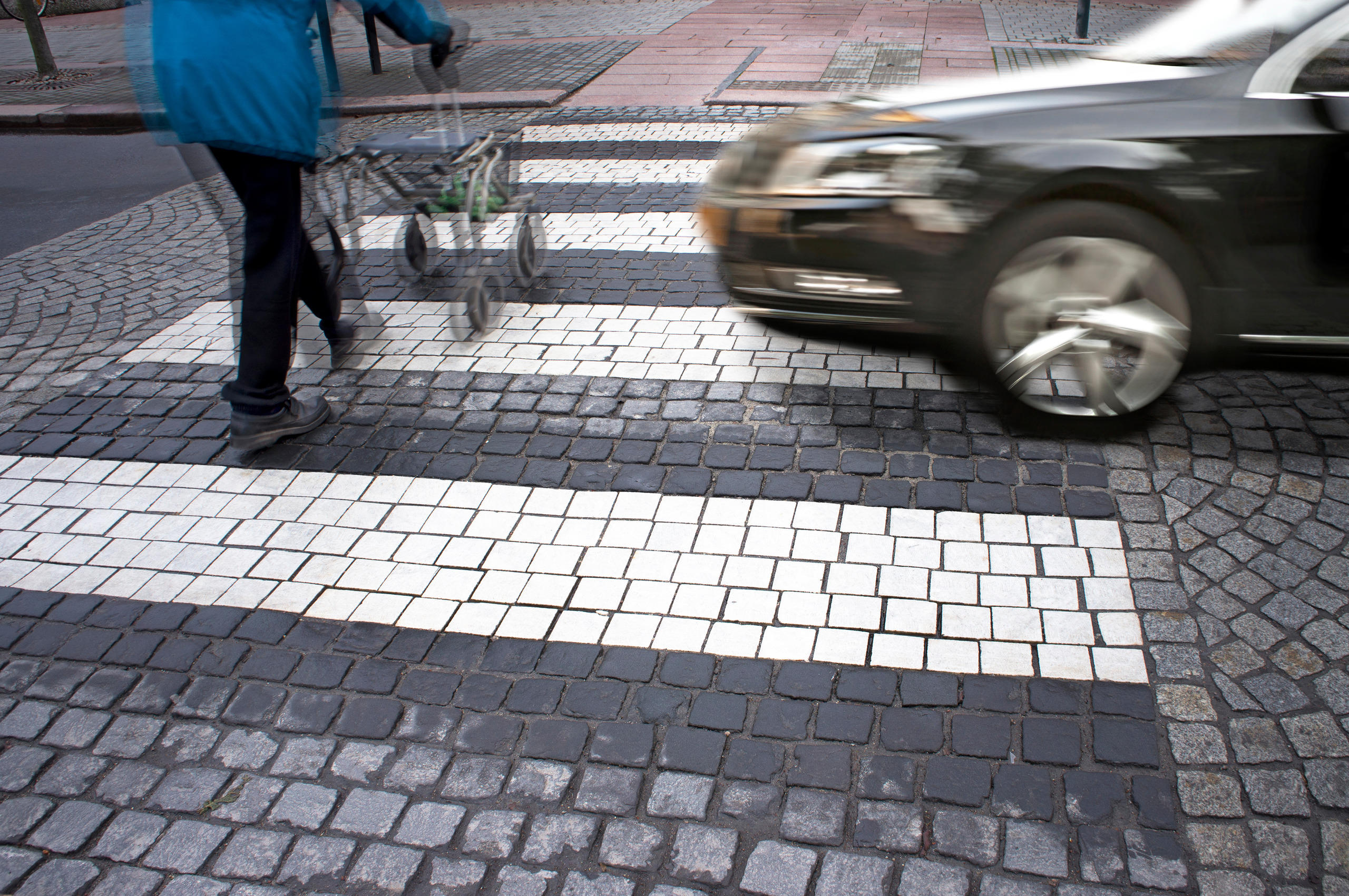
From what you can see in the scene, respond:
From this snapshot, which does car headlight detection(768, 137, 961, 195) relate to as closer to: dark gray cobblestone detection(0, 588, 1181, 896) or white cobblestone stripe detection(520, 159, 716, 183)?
dark gray cobblestone detection(0, 588, 1181, 896)

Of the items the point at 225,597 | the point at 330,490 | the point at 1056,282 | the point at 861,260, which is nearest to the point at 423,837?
the point at 225,597

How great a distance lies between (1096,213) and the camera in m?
3.53

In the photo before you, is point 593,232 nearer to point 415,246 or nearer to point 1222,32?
point 415,246

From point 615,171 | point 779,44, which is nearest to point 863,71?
point 779,44

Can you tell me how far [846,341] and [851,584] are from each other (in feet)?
4.43

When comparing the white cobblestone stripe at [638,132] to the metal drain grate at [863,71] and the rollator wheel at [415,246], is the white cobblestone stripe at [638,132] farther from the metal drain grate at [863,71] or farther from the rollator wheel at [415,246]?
the rollator wheel at [415,246]

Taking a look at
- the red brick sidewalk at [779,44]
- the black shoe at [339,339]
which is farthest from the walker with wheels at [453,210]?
the red brick sidewalk at [779,44]

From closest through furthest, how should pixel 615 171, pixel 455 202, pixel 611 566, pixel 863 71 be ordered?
1. pixel 611 566
2. pixel 455 202
3. pixel 615 171
4. pixel 863 71

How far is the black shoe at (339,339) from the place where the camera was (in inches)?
192

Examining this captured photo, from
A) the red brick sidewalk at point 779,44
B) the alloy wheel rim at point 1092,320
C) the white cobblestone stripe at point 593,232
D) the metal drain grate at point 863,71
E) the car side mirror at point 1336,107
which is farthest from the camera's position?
the red brick sidewalk at point 779,44

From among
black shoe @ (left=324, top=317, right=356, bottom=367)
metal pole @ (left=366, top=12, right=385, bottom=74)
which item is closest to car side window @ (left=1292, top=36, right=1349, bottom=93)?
black shoe @ (left=324, top=317, right=356, bottom=367)

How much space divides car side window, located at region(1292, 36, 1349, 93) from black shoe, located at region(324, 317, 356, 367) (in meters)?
4.15

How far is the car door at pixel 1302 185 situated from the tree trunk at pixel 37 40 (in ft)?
44.8

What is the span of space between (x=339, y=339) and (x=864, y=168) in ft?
9.13
